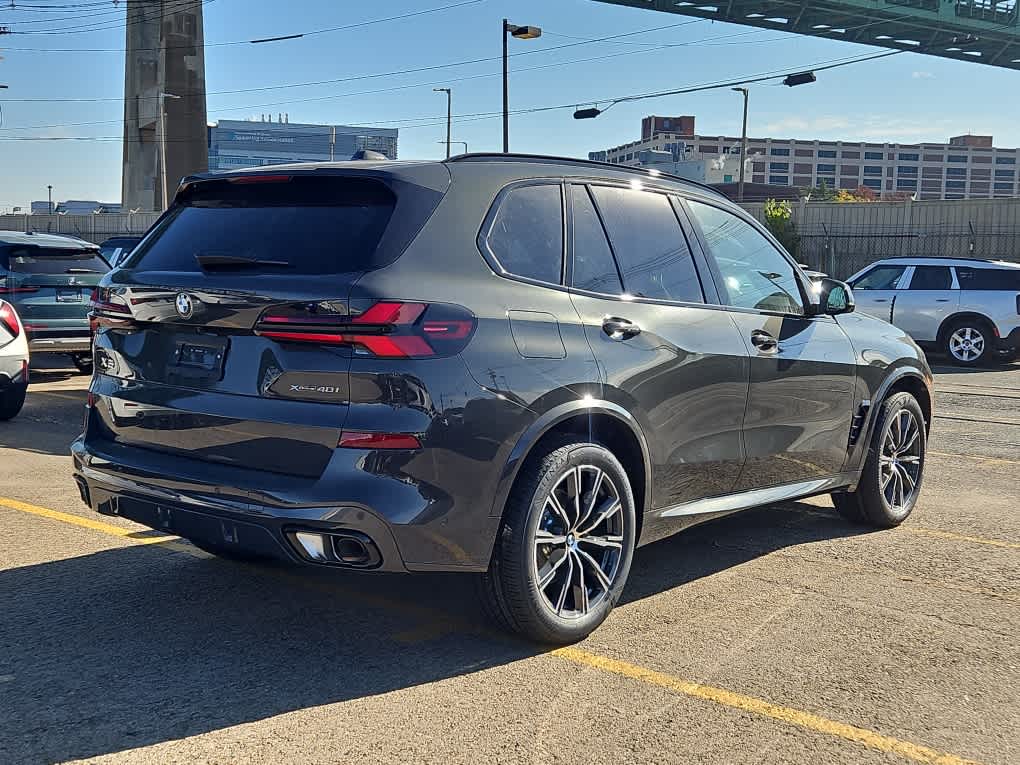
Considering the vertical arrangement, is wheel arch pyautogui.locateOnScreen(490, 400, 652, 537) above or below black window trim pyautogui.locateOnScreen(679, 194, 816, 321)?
below

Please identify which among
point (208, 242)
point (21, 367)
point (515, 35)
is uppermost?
point (515, 35)

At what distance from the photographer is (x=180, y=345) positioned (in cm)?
416

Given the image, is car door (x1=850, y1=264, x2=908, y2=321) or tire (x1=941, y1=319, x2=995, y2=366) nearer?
tire (x1=941, y1=319, x2=995, y2=366)

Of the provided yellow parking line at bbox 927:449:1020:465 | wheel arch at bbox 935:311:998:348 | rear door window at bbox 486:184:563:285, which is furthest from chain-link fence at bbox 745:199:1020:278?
rear door window at bbox 486:184:563:285

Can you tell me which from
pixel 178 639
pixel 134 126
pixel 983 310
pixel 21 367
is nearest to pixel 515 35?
pixel 983 310

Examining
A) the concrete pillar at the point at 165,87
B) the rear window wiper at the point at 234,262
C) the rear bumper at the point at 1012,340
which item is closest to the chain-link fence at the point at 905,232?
the rear bumper at the point at 1012,340

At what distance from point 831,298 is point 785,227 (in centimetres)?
3230

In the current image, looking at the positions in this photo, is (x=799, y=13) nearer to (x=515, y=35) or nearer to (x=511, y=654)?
(x=515, y=35)

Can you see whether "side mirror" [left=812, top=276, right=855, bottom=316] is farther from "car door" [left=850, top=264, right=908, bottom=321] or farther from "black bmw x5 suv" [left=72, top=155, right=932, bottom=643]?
"car door" [left=850, top=264, right=908, bottom=321]

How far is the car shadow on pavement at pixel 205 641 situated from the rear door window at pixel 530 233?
4.73ft

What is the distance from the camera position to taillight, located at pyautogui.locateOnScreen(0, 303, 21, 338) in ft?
32.4

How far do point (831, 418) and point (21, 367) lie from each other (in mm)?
7273

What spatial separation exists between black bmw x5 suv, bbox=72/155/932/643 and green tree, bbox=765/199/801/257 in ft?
102

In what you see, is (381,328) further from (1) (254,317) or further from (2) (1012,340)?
(2) (1012,340)
